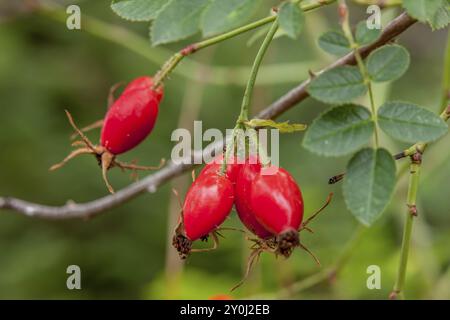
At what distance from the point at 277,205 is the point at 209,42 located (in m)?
0.34

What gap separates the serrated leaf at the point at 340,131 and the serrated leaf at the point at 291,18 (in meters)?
0.15

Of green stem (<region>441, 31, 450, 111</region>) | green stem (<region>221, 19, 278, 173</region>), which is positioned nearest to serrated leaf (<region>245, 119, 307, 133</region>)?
green stem (<region>221, 19, 278, 173</region>)

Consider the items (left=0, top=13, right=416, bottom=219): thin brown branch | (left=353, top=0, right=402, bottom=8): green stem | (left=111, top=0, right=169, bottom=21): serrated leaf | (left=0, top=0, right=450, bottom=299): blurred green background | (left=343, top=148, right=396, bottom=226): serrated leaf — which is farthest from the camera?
(left=0, top=0, right=450, bottom=299): blurred green background

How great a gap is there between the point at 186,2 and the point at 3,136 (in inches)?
141

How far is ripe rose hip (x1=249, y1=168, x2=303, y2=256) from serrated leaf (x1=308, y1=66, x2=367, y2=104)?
7.9 inches

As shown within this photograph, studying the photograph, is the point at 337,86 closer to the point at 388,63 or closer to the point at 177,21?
the point at 388,63

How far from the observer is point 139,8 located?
1.41 meters

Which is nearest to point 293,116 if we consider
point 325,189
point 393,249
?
point 325,189

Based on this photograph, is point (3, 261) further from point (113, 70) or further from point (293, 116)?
point (293, 116)

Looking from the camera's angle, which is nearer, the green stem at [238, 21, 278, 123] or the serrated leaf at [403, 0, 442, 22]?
the serrated leaf at [403, 0, 442, 22]

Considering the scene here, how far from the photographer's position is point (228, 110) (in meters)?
4.65

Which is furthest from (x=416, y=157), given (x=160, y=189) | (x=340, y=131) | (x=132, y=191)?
(x=160, y=189)

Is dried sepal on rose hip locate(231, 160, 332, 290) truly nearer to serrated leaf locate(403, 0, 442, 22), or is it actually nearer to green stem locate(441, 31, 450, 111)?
serrated leaf locate(403, 0, 442, 22)

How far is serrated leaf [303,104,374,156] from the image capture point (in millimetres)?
1209
